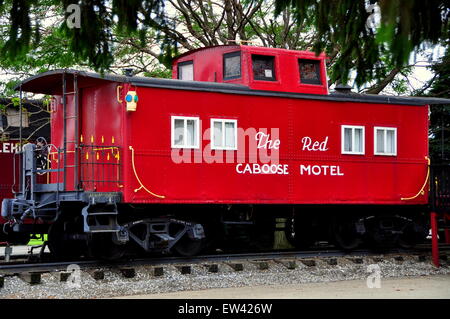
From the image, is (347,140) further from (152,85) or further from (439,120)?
(439,120)

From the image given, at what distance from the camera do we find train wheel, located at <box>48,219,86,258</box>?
14492 millimetres

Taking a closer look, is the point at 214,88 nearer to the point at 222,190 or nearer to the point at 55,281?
the point at 222,190

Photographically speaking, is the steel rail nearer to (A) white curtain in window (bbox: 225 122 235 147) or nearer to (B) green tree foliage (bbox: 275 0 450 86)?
(A) white curtain in window (bbox: 225 122 235 147)

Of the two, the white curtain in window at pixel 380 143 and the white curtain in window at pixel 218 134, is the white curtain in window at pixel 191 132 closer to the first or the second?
the white curtain in window at pixel 218 134

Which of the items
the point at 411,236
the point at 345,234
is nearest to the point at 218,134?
the point at 345,234

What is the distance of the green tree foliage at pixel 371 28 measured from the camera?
5465mm

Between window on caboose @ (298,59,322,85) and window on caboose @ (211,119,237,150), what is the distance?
6.59 ft

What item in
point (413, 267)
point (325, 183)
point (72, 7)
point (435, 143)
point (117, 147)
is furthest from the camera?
point (435, 143)

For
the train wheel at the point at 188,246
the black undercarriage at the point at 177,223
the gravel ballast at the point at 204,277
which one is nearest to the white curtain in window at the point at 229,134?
the black undercarriage at the point at 177,223

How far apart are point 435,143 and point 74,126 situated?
41.3 feet

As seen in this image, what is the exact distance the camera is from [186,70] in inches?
636

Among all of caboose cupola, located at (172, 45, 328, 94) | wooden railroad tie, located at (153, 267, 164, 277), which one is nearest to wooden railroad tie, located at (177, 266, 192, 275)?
wooden railroad tie, located at (153, 267, 164, 277)

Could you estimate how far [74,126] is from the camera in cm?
1452

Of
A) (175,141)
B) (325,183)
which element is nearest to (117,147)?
(175,141)
